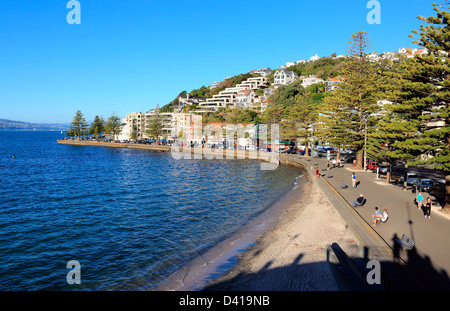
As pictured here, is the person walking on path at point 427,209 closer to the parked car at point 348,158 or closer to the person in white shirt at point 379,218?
the person in white shirt at point 379,218

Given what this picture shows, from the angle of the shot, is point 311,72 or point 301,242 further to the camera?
point 311,72

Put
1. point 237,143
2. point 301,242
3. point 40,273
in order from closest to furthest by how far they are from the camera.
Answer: point 40,273
point 301,242
point 237,143

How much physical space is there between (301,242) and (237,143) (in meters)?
57.9

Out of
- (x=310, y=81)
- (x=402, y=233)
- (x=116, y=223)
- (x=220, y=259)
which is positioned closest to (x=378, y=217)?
(x=402, y=233)

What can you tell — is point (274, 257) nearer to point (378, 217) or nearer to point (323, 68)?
point (378, 217)

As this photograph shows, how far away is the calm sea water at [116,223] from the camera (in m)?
14.1

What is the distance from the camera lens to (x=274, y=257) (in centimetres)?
1465

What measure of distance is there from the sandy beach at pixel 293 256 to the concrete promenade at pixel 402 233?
1.00 metres

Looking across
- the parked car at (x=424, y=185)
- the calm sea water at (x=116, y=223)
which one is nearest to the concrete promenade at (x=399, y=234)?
the parked car at (x=424, y=185)

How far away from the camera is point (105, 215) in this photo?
23484mm

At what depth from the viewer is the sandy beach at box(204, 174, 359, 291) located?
11.9m
